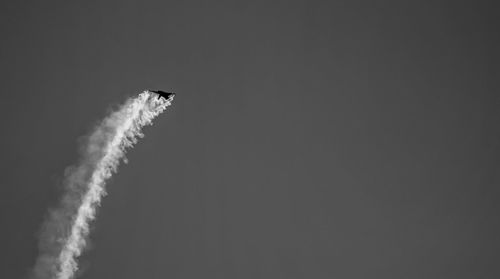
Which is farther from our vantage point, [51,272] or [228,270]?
[228,270]

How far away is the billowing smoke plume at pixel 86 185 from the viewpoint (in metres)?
72.1

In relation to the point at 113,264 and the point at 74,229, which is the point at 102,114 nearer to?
the point at 74,229

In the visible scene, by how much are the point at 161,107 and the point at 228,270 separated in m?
100

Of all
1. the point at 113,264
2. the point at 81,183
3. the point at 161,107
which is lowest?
the point at 81,183

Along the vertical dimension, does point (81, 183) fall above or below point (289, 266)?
below

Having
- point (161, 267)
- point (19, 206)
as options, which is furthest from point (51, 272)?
point (161, 267)

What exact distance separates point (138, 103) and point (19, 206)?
5523 cm

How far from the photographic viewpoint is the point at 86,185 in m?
74.2

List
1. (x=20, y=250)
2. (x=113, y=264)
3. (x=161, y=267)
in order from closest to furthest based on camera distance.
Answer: (x=20, y=250) < (x=113, y=264) < (x=161, y=267)

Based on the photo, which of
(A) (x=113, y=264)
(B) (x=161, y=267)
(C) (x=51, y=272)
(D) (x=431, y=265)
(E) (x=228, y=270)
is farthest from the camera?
(D) (x=431, y=265)

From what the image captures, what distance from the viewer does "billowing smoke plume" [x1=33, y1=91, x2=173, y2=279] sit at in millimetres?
72125

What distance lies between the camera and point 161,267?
6344 inches

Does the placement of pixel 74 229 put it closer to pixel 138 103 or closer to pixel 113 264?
pixel 138 103

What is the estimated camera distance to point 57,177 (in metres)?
77.4
